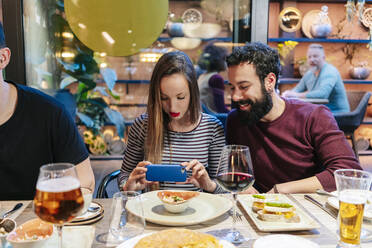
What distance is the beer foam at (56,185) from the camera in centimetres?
79

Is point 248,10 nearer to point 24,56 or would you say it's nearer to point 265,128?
point 265,128

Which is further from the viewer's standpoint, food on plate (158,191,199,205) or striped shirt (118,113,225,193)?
striped shirt (118,113,225,193)

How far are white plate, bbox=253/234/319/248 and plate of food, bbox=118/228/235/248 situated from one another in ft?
0.32

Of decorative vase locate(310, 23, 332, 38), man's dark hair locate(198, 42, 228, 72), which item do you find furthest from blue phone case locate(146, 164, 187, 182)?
decorative vase locate(310, 23, 332, 38)

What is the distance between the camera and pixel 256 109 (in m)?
1.80

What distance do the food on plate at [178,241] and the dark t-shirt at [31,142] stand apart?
85cm

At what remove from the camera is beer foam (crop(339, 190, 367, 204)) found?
0.92 meters

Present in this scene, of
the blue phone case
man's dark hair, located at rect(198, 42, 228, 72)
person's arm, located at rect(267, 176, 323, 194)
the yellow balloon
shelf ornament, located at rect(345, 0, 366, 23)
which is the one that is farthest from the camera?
shelf ornament, located at rect(345, 0, 366, 23)

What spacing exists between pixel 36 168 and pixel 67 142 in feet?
0.62

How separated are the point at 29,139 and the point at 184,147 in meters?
0.76

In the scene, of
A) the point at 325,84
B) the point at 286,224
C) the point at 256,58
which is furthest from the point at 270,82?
the point at 325,84

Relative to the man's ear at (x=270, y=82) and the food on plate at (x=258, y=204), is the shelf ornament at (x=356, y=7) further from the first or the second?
the food on plate at (x=258, y=204)

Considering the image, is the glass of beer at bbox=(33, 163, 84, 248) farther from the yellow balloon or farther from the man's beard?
the yellow balloon

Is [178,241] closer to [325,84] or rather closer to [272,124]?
[272,124]
